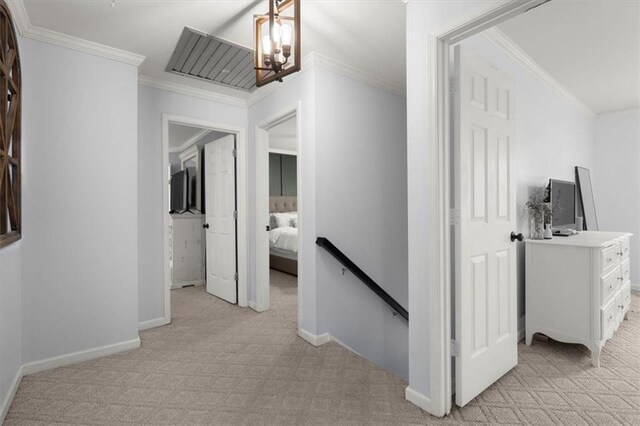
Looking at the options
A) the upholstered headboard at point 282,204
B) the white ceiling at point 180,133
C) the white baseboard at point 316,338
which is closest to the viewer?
the white baseboard at point 316,338

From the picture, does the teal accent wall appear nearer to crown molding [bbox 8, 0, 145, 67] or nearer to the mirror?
crown molding [bbox 8, 0, 145, 67]

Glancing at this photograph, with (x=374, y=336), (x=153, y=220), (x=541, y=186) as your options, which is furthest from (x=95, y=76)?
(x=541, y=186)

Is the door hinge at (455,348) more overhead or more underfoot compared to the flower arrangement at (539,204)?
more underfoot

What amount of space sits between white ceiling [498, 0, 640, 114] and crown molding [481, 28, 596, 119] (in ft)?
0.12

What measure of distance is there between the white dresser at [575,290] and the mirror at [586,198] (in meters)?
1.37

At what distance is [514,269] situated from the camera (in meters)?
2.26

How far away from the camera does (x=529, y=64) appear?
9.86ft

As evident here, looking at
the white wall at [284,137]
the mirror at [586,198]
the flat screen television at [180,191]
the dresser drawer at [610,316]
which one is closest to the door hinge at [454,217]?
the dresser drawer at [610,316]

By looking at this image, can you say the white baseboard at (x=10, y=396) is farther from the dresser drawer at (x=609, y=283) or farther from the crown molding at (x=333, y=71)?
the dresser drawer at (x=609, y=283)

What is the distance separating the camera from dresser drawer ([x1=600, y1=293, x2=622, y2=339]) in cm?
237

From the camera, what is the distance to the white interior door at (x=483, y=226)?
71.2 inches

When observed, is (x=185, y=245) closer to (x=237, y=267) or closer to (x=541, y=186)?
(x=237, y=267)

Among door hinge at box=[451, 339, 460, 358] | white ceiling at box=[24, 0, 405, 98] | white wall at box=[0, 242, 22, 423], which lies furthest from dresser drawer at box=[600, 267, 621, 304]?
white wall at box=[0, 242, 22, 423]

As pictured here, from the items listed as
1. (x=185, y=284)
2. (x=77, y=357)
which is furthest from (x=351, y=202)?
(x=185, y=284)
